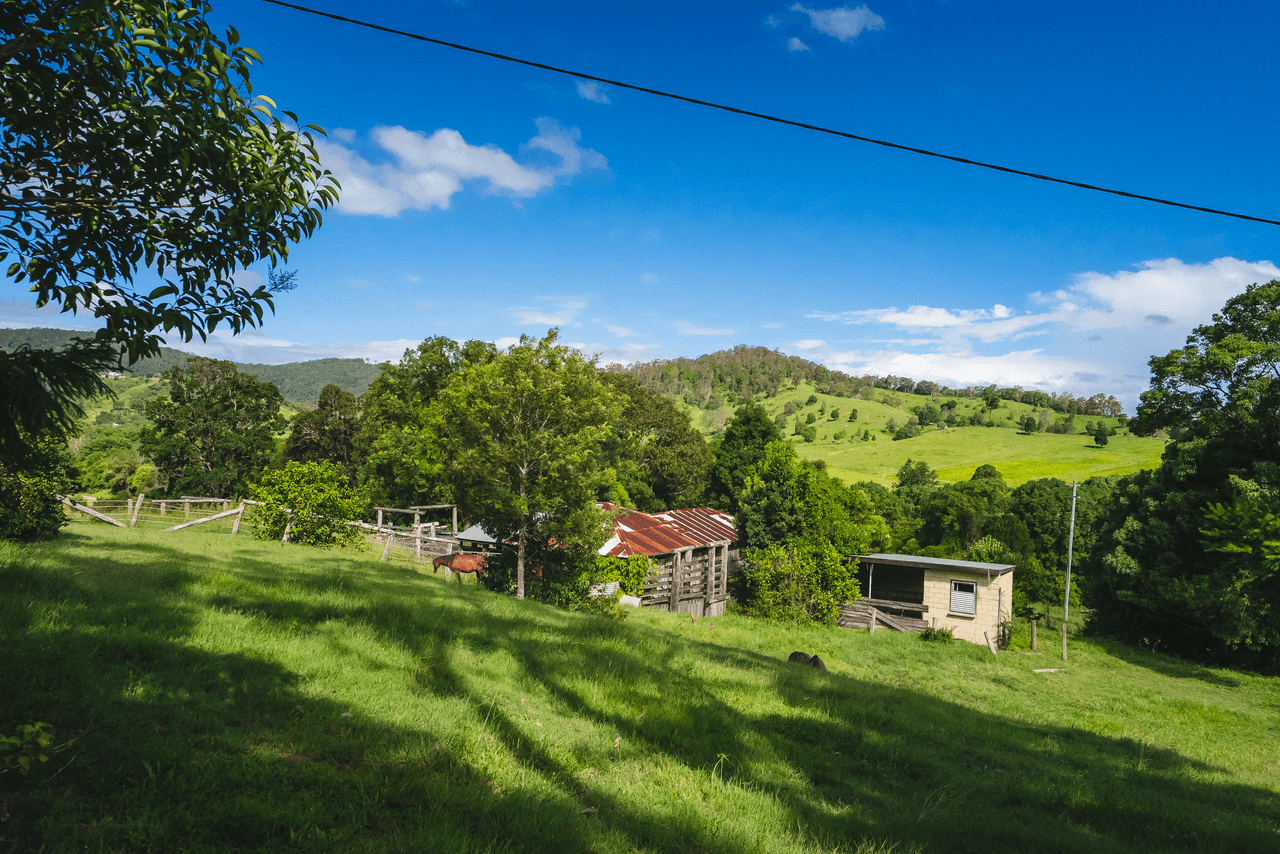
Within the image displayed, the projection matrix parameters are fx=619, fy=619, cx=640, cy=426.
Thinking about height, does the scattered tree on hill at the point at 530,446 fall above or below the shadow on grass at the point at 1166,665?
above

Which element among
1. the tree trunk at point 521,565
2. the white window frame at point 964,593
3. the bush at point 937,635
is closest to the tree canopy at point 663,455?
the white window frame at point 964,593

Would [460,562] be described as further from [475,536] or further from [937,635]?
[937,635]

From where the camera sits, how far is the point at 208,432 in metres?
44.5

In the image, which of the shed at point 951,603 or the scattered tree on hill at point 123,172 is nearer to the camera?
the scattered tree on hill at point 123,172

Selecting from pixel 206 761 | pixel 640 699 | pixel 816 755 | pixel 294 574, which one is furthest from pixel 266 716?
pixel 294 574

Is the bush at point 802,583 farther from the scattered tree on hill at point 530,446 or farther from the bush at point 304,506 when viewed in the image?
the bush at point 304,506

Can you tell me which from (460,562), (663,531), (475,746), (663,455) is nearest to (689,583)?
(663,531)

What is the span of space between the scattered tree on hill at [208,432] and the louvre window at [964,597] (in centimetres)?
4395

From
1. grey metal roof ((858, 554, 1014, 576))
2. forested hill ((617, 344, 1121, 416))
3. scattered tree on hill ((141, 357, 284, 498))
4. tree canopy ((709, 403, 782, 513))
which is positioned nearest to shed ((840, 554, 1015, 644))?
grey metal roof ((858, 554, 1014, 576))

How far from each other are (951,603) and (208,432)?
48.5 m

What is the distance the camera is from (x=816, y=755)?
20.9 ft

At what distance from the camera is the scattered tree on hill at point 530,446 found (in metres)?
17.3

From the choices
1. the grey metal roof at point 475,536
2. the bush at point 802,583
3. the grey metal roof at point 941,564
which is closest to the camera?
the grey metal roof at point 475,536

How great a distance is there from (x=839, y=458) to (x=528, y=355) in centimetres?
9814
